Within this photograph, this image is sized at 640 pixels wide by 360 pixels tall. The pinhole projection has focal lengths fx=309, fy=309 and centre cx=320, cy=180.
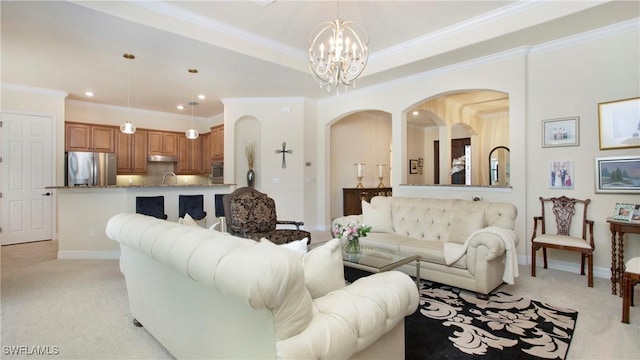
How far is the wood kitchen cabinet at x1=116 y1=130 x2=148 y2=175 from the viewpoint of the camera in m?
7.32

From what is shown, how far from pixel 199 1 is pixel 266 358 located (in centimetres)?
377

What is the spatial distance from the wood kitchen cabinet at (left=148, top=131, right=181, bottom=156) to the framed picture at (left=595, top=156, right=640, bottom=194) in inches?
335

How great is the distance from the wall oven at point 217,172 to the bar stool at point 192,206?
2016mm

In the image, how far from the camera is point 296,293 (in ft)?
3.88

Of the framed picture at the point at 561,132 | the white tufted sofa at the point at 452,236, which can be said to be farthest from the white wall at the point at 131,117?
the framed picture at the point at 561,132

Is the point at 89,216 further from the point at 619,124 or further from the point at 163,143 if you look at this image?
the point at 619,124

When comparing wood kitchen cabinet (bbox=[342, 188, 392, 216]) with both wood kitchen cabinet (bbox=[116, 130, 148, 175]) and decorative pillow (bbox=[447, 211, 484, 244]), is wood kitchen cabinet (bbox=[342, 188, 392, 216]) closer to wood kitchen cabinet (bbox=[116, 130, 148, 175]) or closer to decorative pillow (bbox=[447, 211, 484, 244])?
decorative pillow (bbox=[447, 211, 484, 244])

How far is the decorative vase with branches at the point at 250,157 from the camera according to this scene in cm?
666

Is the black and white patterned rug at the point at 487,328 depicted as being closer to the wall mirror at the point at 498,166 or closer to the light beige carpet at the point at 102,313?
the light beige carpet at the point at 102,313

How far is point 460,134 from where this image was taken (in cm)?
918

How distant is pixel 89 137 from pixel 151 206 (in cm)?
349

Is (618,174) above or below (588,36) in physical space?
below

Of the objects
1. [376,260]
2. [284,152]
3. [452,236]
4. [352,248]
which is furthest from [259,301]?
[284,152]

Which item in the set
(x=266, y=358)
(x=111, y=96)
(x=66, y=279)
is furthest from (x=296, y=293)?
(x=111, y=96)
